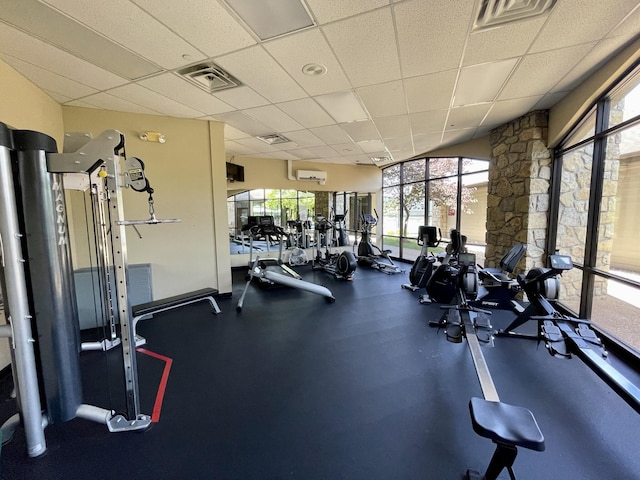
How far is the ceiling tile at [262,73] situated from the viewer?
248 centimetres

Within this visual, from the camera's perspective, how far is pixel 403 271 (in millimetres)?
6598

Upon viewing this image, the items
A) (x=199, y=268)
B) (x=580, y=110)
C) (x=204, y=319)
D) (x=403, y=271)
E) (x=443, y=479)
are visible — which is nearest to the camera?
(x=443, y=479)

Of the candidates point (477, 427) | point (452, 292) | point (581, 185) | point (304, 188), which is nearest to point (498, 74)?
point (581, 185)

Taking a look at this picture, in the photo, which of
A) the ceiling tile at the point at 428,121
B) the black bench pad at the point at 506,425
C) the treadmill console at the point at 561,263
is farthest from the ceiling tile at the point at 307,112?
the black bench pad at the point at 506,425

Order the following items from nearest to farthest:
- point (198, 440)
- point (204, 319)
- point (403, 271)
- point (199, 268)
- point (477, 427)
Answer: point (477, 427) < point (198, 440) < point (204, 319) < point (199, 268) < point (403, 271)

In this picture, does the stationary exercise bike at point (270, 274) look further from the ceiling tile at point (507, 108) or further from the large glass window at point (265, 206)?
the ceiling tile at point (507, 108)

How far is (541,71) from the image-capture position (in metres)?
2.78

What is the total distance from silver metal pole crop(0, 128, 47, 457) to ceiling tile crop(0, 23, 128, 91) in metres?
1.52

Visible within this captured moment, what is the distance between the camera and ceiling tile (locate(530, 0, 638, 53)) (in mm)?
1911

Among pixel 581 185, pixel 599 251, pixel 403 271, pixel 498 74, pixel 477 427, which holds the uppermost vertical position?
pixel 498 74

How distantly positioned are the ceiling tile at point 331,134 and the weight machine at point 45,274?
3.42m

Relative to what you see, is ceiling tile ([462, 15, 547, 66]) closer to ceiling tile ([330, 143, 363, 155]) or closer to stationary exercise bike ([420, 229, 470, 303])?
stationary exercise bike ([420, 229, 470, 303])

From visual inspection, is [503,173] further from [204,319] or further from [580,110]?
[204,319]

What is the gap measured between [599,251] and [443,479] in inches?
134
